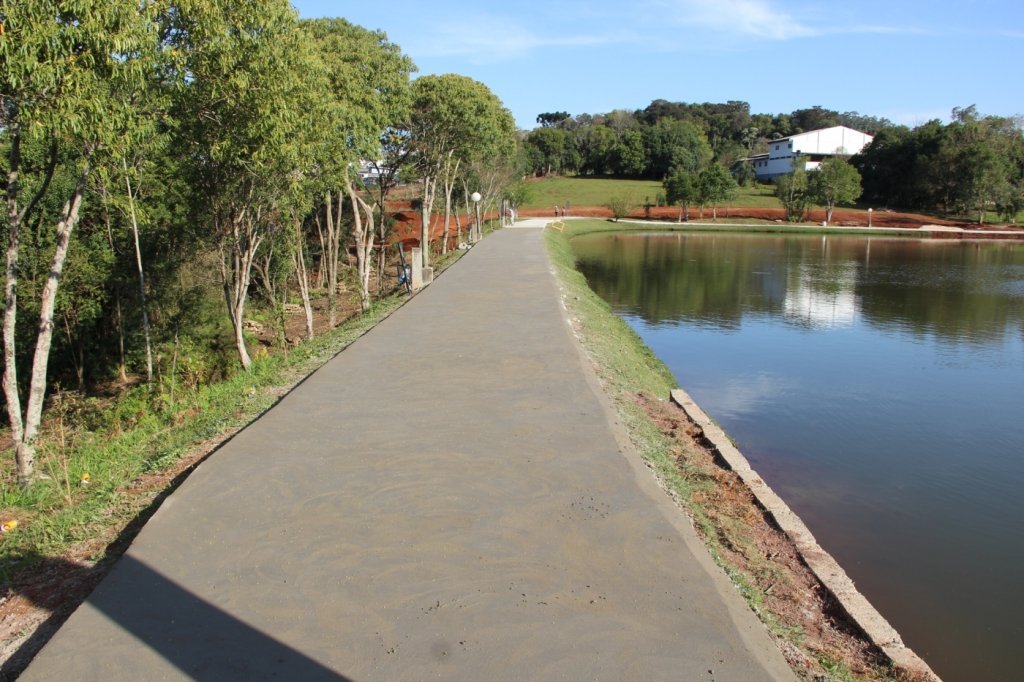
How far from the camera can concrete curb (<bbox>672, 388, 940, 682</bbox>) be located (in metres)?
4.93

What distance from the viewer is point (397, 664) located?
3.71 m

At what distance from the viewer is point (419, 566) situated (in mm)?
4613

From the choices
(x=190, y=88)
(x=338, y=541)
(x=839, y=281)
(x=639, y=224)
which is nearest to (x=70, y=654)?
(x=338, y=541)

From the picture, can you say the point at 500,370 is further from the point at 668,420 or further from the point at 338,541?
the point at 338,541

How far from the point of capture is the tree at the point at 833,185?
63.5 metres

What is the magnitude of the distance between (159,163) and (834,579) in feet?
43.6

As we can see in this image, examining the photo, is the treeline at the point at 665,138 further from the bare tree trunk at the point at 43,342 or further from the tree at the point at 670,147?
the bare tree trunk at the point at 43,342

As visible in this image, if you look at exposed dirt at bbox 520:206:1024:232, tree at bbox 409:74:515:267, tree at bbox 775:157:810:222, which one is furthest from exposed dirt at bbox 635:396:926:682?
tree at bbox 775:157:810:222

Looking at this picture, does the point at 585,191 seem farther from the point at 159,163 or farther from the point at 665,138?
the point at 159,163

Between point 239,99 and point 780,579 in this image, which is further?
point 239,99

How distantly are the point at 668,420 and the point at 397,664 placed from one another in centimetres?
641

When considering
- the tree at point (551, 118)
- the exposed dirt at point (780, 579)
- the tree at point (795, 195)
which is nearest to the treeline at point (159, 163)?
the exposed dirt at point (780, 579)

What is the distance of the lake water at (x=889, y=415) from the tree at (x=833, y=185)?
34584 mm

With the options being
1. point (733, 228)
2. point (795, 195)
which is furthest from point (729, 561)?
point (795, 195)
